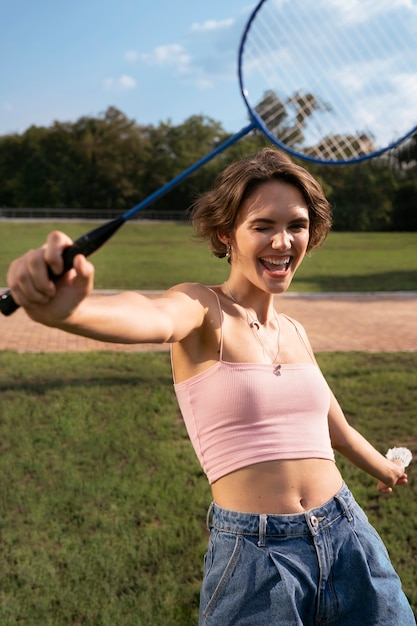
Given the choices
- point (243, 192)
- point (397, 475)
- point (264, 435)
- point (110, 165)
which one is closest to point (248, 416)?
point (264, 435)

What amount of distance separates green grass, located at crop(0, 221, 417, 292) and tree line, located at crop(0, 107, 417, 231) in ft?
42.1

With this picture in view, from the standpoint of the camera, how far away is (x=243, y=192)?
6.31ft

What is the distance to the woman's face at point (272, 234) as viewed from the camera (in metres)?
1.88

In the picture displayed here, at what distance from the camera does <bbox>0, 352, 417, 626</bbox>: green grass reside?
138 inches

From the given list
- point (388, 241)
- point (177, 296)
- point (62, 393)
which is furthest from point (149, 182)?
point (177, 296)

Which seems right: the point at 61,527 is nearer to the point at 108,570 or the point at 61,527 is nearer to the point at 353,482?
the point at 108,570

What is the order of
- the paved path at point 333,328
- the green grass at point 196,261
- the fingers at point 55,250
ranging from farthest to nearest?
the green grass at point 196,261, the paved path at point 333,328, the fingers at point 55,250

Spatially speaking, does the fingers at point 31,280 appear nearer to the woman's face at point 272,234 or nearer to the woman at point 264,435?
the woman at point 264,435

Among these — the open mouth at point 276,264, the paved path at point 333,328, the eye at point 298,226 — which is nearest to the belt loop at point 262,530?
the open mouth at point 276,264

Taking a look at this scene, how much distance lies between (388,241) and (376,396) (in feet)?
102

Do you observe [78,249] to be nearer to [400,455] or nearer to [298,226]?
[298,226]

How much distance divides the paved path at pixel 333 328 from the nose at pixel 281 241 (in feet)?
21.7

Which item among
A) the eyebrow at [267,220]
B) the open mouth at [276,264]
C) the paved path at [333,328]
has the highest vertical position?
the eyebrow at [267,220]

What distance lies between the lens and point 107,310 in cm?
150
